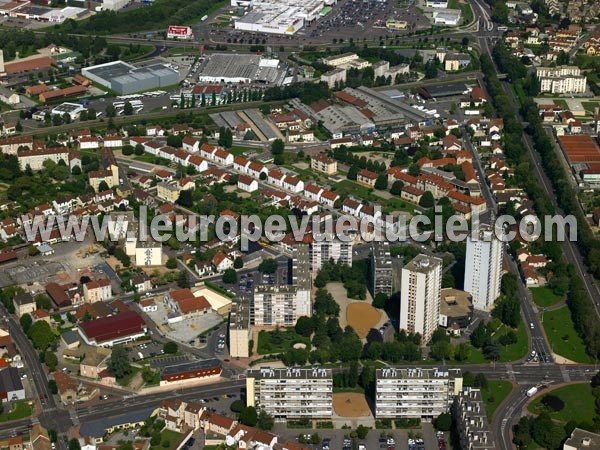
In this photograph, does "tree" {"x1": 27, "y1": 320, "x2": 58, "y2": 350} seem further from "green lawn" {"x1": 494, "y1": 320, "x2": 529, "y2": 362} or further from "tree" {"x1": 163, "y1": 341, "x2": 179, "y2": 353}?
"green lawn" {"x1": 494, "y1": 320, "x2": 529, "y2": 362}

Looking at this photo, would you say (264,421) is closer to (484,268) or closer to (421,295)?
(421,295)

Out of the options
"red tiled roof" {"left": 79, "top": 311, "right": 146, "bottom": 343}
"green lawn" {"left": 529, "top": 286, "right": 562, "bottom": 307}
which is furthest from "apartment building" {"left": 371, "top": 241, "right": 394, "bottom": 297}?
"red tiled roof" {"left": 79, "top": 311, "right": 146, "bottom": 343}

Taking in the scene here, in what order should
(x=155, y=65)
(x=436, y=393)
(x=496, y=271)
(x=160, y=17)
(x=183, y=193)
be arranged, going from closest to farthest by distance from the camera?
1. (x=436, y=393)
2. (x=496, y=271)
3. (x=183, y=193)
4. (x=155, y=65)
5. (x=160, y=17)

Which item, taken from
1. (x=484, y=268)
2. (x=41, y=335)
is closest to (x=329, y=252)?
(x=484, y=268)

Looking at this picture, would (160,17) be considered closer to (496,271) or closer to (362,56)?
(362,56)

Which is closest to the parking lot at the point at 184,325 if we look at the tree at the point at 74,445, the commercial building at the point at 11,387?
the commercial building at the point at 11,387

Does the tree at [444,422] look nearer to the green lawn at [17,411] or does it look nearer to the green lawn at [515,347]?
the green lawn at [515,347]

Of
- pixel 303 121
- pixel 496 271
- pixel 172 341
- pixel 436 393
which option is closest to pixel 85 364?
pixel 172 341
